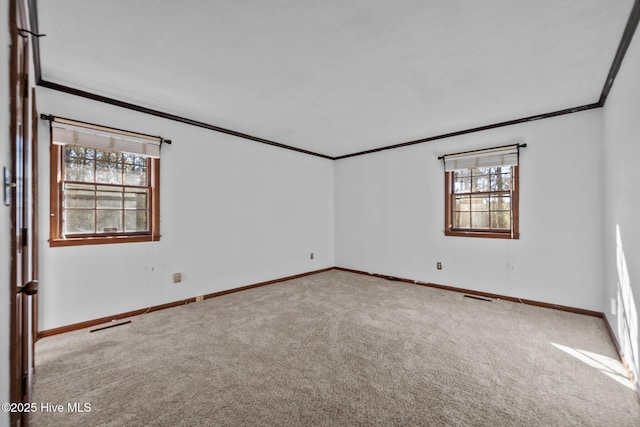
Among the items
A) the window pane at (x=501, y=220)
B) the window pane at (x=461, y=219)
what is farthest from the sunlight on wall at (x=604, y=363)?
the window pane at (x=461, y=219)

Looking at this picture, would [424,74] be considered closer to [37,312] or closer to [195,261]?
[195,261]

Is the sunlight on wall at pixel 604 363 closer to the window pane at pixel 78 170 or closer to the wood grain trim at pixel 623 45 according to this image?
the wood grain trim at pixel 623 45

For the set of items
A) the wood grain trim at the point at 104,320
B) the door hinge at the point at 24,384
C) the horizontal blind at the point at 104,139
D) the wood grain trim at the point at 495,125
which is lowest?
the wood grain trim at the point at 104,320

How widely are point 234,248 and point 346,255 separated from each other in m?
2.52

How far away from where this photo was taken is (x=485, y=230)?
420 centimetres

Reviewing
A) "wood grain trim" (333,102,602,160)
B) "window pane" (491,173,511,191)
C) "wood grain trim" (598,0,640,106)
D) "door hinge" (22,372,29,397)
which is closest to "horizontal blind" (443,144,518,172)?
"window pane" (491,173,511,191)

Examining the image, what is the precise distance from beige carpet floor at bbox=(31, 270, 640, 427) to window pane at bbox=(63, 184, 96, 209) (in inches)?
53.1

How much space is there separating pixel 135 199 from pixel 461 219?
470 cm

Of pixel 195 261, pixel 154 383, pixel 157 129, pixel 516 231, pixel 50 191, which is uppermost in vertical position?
pixel 157 129

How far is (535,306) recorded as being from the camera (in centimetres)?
367

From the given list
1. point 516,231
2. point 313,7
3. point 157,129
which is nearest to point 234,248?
point 157,129

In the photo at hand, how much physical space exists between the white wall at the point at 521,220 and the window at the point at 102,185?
147 inches

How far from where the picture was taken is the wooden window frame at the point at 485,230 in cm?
384

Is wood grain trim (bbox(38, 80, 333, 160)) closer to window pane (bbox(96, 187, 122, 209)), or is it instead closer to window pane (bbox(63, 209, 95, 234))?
window pane (bbox(96, 187, 122, 209))
